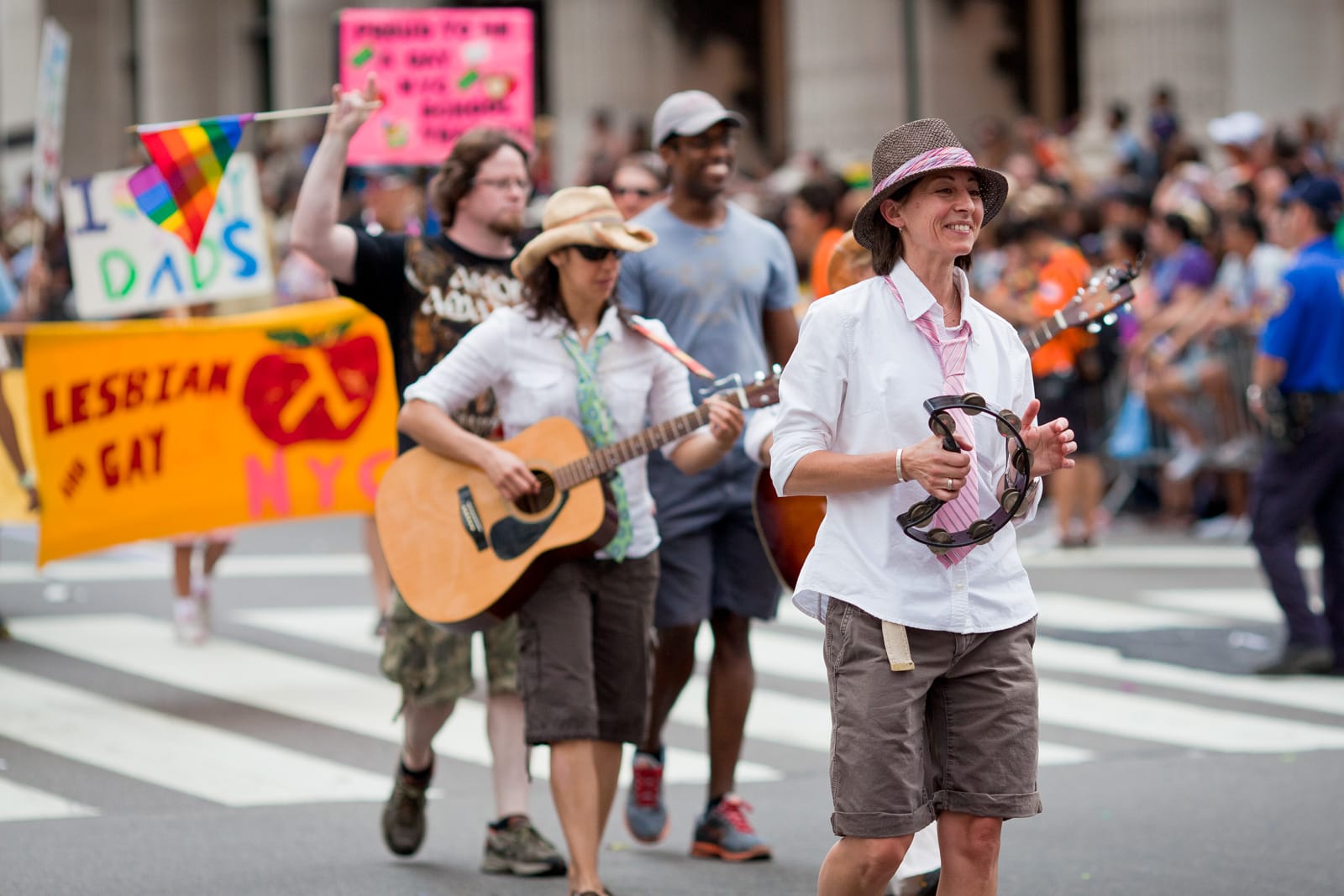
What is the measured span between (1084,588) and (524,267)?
23.0 ft

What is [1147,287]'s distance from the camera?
1498cm

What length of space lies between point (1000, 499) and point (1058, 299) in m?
9.08

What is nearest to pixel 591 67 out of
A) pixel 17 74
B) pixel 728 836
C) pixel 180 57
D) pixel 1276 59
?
pixel 1276 59

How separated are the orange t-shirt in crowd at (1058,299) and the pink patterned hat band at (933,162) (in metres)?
8.85

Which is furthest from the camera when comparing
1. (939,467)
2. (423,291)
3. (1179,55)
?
(1179,55)

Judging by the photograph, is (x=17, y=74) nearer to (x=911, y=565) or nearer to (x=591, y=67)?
(x=591, y=67)

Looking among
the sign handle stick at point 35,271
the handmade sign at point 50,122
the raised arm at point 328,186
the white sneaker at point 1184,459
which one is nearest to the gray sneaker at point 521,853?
the raised arm at point 328,186

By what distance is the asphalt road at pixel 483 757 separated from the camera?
6121mm

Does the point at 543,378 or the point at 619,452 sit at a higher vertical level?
the point at 543,378

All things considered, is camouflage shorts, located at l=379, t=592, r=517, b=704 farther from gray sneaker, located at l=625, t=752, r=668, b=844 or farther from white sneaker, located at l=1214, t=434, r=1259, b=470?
white sneaker, located at l=1214, t=434, r=1259, b=470

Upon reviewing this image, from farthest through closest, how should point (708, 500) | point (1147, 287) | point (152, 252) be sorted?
point (1147, 287) < point (152, 252) < point (708, 500)

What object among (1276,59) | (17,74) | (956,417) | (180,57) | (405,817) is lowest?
(405,817)

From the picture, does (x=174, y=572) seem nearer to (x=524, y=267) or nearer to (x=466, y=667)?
(x=466, y=667)

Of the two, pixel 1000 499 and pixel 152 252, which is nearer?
pixel 1000 499
